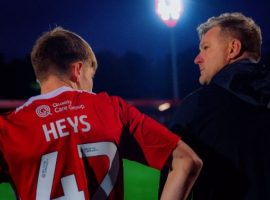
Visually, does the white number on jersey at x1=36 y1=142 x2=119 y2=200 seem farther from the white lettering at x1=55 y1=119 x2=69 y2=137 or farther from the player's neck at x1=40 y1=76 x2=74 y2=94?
the player's neck at x1=40 y1=76 x2=74 y2=94

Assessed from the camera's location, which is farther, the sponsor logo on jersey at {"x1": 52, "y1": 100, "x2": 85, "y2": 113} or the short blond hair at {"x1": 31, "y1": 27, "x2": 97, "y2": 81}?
the short blond hair at {"x1": 31, "y1": 27, "x2": 97, "y2": 81}

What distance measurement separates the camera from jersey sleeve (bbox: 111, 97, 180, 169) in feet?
6.91

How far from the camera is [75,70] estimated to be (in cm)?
233

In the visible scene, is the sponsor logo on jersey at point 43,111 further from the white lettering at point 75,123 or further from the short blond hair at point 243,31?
the short blond hair at point 243,31

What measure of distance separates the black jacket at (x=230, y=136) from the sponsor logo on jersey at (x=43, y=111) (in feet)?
2.25

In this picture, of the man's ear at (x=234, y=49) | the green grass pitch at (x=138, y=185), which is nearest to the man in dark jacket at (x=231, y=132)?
the man's ear at (x=234, y=49)

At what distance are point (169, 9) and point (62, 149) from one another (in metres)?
25.2

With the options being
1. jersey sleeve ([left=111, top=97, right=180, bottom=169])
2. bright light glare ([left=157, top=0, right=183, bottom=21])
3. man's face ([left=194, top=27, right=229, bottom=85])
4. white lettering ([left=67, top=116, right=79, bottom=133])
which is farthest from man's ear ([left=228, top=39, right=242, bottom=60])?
bright light glare ([left=157, top=0, right=183, bottom=21])

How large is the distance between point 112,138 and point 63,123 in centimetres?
21

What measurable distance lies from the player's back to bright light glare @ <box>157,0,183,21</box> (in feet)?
81.8

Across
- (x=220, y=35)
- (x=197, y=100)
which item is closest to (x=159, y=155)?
(x=197, y=100)

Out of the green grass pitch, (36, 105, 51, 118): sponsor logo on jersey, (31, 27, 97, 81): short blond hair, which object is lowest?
the green grass pitch

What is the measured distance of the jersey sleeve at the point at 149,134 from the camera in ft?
6.91

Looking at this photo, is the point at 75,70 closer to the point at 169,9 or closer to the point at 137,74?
the point at 169,9
